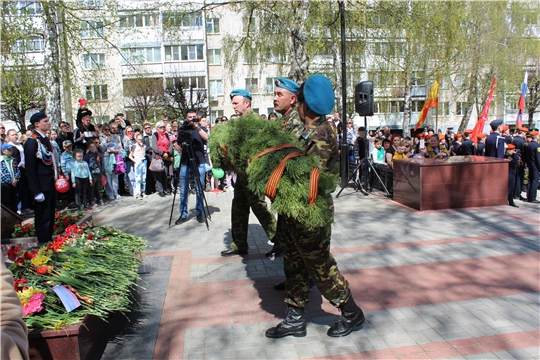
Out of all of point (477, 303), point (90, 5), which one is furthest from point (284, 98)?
point (90, 5)

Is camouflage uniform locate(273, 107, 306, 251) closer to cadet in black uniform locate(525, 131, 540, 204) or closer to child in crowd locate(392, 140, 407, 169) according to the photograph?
child in crowd locate(392, 140, 407, 169)

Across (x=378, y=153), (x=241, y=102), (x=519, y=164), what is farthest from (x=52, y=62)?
(x=519, y=164)

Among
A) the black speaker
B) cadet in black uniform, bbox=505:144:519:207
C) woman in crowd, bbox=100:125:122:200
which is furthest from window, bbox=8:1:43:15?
cadet in black uniform, bbox=505:144:519:207

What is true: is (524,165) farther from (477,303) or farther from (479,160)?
(477,303)

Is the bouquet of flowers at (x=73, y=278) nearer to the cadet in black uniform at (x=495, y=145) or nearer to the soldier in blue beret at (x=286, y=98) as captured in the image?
the soldier in blue beret at (x=286, y=98)

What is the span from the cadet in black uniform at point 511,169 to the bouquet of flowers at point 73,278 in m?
8.04

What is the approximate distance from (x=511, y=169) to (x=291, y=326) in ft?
26.8

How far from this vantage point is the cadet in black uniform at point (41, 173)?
6.10 m

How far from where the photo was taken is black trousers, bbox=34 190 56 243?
6312 mm

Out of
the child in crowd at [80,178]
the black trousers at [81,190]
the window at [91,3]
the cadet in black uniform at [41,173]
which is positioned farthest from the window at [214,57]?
the cadet in black uniform at [41,173]

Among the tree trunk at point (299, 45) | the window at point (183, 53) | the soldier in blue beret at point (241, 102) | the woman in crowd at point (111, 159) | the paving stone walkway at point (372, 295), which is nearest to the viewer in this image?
the paving stone walkway at point (372, 295)

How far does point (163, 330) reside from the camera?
13.1ft

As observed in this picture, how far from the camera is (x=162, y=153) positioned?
12.2 meters

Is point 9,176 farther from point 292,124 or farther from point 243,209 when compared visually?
point 292,124
